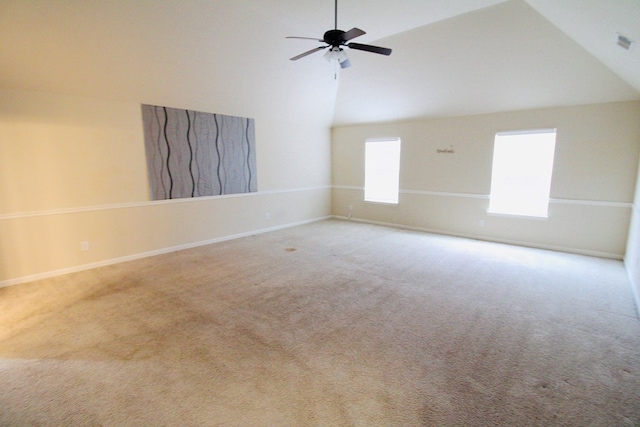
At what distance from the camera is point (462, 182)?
5.92m

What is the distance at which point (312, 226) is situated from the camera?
707 cm

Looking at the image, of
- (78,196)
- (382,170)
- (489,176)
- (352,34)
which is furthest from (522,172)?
(78,196)

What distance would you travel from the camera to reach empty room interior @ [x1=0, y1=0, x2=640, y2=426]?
2.02 m

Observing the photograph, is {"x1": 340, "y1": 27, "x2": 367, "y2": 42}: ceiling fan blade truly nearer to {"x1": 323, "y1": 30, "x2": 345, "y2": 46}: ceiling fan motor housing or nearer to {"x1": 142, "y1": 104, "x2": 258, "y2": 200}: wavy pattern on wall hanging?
{"x1": 323, "y1": 30, "x2": 345, "y2": 46}: ceiling fan motor housing

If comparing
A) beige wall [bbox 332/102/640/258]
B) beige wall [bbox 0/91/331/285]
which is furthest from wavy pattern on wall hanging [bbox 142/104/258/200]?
beige wall [bbox 332/102/640/258]

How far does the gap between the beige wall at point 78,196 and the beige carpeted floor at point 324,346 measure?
50 cm

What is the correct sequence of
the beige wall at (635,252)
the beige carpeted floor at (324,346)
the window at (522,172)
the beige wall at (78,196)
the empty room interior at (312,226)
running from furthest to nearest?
1. the window at (522,172)
2. the beige wall at (78,196)
3. the beige wall at (635,252)
4. the empty room interior at (312,226)
5. the beige carpeted floor at (324,346)

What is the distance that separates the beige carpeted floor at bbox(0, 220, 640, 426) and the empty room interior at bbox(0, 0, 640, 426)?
0.07 feet

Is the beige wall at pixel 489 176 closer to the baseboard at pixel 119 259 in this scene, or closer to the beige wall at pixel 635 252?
the beige wall at pixel 635 252

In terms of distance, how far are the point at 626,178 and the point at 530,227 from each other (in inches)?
56.2

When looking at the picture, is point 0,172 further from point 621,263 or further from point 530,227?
point 621,263

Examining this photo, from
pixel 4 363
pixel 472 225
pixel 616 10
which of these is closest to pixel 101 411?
pixel 4 363

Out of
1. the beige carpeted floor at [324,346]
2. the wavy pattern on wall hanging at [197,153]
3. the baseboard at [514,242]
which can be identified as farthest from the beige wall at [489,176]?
the wavy pattern on wall hanging at [197,153]

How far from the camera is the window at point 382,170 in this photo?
688 cm
